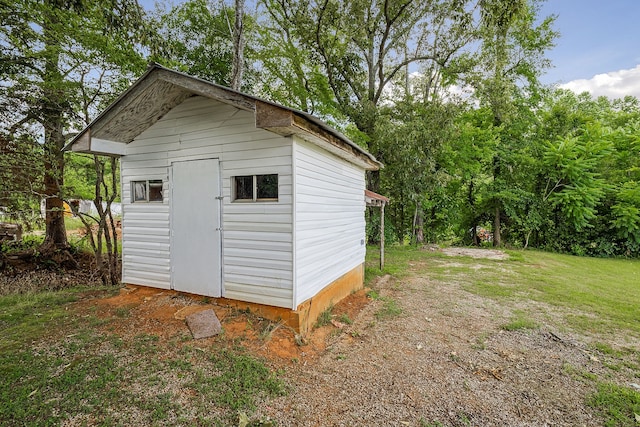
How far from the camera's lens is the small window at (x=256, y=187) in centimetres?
380

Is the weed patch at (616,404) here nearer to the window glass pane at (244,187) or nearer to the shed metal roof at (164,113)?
the shed metal roof at (164,113)

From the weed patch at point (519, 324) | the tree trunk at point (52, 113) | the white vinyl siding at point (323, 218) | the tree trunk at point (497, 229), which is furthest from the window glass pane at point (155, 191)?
the tree trunk at point (497, 229)

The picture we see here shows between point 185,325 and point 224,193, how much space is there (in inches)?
73.1

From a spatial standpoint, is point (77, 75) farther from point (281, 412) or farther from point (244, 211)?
point (281, 412)

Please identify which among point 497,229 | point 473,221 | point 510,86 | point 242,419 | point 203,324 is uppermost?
point 510,86

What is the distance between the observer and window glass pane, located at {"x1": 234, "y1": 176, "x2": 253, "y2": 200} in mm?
3973

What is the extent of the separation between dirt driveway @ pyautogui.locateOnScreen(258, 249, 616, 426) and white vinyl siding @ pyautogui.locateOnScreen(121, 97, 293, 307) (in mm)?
1140

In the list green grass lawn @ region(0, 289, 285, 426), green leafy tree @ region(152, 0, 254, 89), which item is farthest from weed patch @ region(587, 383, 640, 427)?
green leafy tree @ region(152, 0, 254, 89)

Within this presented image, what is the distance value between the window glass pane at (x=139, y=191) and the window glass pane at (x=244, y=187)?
1.92 m

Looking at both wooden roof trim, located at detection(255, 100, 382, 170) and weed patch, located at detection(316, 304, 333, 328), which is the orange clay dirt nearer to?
weed patch, located at detection(316, 304, 333, 328)

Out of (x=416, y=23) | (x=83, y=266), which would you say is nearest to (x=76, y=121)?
(x=83, y=266)

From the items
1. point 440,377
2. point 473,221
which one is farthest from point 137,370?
point 473,221

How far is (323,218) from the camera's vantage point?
458 centimetres

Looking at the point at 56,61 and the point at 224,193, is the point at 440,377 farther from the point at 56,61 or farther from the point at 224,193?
the point at 56,61
